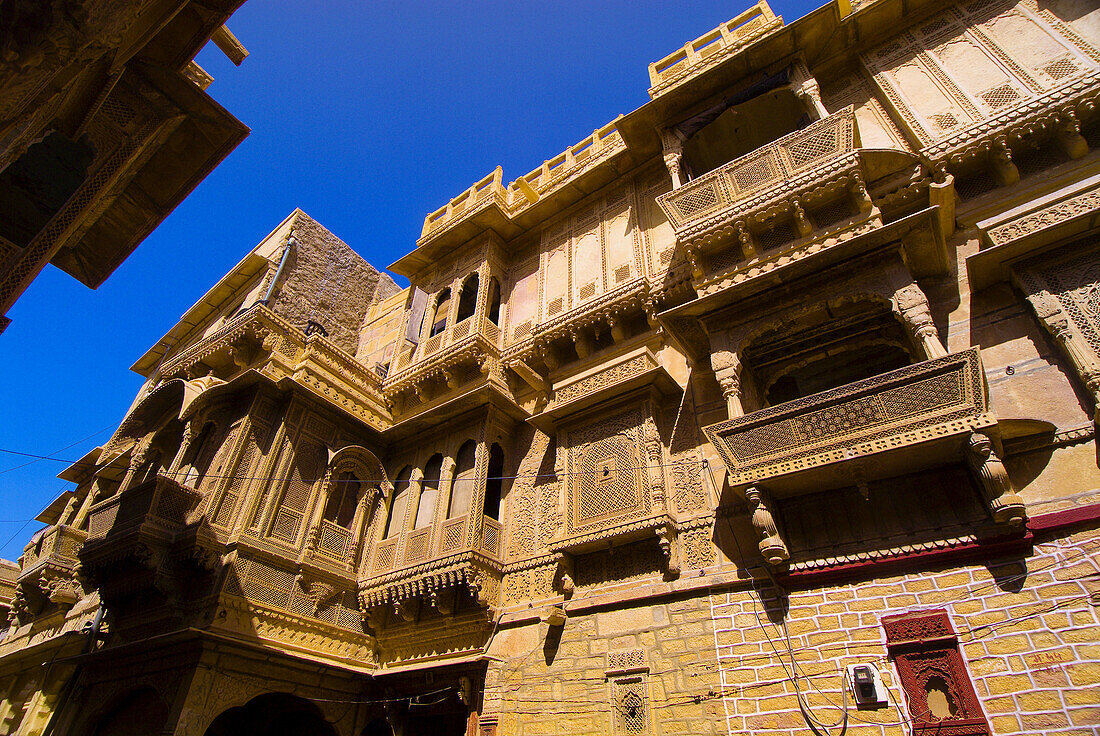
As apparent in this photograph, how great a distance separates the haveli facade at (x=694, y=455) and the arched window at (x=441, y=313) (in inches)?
5.5

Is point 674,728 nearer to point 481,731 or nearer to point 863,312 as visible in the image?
point 481,731

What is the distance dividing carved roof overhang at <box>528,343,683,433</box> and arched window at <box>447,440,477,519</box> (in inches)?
60.2

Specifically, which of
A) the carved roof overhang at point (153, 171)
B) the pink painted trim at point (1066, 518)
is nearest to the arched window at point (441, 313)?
the carved roof overhang at point (153, 171)

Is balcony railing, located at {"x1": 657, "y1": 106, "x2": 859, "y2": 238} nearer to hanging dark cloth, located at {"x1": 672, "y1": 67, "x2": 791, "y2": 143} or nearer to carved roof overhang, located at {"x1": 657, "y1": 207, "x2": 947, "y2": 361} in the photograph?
carved roof overhang, located at {"x1": 657, "y1": 207, "x2": 947, "y2": 361}

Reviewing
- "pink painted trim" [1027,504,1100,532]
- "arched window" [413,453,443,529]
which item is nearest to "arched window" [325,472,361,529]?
"arched window" [413,453,443,529]

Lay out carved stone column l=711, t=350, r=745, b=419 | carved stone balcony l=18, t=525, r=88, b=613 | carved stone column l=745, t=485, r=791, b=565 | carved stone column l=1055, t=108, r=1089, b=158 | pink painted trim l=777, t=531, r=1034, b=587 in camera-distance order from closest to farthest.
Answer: pink painted trim l=777, t=531, r=1034, b=587, carved stone column l=745, t=485, r=791, b=565, carved stone column l=1055, t=108, r=1089, b=158, carved stone column l=711, t=350, r=745, b=419, carved stone balcony l=18, t=525, r=88, b=613

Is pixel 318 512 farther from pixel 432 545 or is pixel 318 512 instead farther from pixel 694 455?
pixel 694 455

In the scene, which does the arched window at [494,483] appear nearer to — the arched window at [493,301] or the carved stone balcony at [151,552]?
the arched window at [493,301]

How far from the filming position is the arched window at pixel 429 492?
10.2 meters

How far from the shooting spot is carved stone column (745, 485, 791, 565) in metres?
6.02

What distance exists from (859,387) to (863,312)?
1.63 metres

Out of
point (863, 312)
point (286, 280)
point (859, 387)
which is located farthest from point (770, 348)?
point (286, 280)

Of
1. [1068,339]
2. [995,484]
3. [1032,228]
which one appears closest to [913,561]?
[995,484]

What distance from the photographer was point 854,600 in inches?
226
